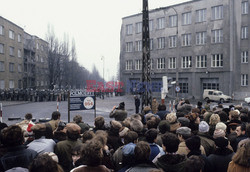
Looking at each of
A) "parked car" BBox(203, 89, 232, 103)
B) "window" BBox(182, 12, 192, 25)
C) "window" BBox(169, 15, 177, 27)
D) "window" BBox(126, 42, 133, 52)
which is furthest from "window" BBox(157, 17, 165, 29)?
"parked car" BBox(203, 89, 232, 103)

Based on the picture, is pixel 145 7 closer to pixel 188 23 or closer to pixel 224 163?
pixel 224 163

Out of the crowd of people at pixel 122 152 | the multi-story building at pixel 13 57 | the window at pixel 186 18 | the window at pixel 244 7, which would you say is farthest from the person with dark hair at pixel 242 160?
the multi-story building at pixel 13 57

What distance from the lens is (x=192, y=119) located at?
265 inches

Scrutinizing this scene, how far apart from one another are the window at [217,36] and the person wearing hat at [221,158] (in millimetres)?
38824

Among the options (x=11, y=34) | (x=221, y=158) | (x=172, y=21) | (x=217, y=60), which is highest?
(x=172, y=21)

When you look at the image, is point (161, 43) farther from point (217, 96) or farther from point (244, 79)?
point (217, 96)

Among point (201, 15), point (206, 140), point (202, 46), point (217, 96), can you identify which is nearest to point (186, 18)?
point (201, 15)

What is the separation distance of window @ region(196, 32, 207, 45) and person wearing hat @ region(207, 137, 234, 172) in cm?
4010

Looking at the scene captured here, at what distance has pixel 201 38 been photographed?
41.8 meters

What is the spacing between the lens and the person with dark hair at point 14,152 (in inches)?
132

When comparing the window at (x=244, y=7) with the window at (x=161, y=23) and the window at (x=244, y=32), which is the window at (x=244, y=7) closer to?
the window at (x=244, y=32)

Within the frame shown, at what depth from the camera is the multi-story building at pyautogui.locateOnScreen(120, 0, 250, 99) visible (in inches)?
1506

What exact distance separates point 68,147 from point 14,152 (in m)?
1.20

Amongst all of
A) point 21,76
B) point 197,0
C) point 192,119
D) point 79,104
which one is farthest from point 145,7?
point 21,76
